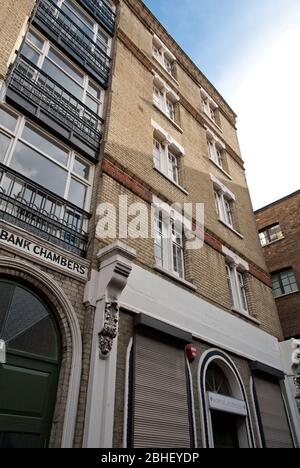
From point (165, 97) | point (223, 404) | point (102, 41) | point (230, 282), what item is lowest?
point (223, 404)

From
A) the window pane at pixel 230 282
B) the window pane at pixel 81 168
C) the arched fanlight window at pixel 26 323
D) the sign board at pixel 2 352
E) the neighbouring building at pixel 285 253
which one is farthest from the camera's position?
the neighbouring building at pixel 285 253

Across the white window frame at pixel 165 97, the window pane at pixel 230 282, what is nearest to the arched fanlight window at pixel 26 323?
the window pane at pixel 230 282

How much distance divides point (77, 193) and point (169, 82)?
913 cm

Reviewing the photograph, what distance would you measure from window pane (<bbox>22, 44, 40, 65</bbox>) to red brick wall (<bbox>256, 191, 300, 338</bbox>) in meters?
14.8

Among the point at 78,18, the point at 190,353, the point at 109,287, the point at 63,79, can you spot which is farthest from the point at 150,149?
the point at 190,353

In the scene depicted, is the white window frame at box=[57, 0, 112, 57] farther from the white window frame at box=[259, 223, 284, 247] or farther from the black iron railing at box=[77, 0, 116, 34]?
the white window frame at box=[259, 223, 284, 247]

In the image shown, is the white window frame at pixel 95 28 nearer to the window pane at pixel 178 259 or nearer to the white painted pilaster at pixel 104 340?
the window pane at pixel 178 259

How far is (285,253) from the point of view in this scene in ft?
61.9

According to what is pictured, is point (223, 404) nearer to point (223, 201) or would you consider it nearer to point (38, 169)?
point (38, 169)

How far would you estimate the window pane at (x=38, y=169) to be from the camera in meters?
7.54

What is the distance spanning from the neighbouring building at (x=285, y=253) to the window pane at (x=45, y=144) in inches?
467

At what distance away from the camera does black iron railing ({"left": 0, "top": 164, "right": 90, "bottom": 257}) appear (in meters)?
6.88

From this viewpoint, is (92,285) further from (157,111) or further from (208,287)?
(157,111)

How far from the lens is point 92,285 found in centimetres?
725
